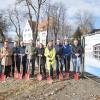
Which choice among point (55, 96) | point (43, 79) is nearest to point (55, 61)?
point (43, 79)

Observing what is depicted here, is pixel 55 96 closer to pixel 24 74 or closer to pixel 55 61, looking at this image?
pixel 55 61

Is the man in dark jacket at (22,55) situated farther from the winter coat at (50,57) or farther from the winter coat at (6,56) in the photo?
the winter coat at (50,57)

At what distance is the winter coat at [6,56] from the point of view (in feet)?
53.7

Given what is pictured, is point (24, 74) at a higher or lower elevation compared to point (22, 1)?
lower

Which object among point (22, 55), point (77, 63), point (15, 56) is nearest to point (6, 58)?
point (15, 56)

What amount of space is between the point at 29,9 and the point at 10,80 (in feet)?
111

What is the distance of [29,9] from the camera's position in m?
49.0

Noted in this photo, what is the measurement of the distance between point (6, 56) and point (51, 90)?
4.42 meters

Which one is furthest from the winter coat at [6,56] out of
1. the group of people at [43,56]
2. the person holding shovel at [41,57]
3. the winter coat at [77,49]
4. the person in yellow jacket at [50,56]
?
the winter coat at [77,49]

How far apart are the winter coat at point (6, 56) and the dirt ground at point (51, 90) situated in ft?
5.01

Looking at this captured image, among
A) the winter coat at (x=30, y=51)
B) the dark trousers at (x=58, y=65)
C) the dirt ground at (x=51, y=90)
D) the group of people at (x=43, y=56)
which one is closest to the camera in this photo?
the dirt ground at (x=51, y=90)

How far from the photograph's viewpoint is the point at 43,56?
1630cm

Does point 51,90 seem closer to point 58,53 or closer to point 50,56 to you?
point 50,56

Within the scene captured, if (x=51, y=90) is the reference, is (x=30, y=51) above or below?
above
